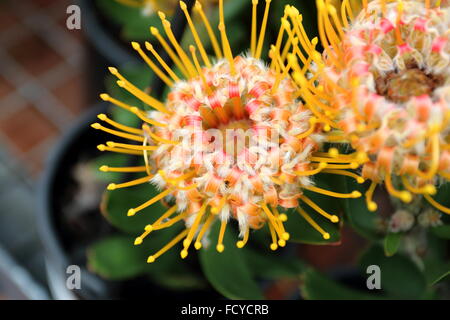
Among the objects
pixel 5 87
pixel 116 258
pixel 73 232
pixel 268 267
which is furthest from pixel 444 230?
pixel 5 87

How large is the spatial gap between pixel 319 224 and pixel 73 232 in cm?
53

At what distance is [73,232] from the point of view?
3.10 ft

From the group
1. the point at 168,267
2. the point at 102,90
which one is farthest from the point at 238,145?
the point at 102,90

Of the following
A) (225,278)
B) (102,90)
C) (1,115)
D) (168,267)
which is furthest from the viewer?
(1,115)

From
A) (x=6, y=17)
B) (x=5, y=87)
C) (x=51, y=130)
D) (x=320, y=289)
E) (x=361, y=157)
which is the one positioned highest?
(x=6, y=17)

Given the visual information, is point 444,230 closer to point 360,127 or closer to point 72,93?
point 360,127

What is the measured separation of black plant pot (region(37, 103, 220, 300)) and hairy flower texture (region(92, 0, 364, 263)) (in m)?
0.34

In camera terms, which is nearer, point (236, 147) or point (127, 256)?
point (236, 147)

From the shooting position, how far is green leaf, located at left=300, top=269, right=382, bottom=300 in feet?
2.02

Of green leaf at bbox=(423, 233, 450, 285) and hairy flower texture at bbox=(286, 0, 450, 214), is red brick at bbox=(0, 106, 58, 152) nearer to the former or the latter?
green leaf at bbox=(423, 233, 450, 285)
